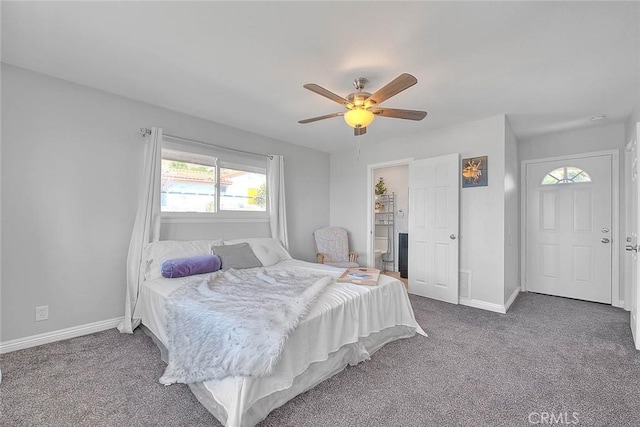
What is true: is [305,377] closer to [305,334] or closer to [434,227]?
[305,334]

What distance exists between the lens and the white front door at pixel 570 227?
3.81 meters

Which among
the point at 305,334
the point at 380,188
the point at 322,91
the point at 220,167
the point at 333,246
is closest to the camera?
the point at 305,334

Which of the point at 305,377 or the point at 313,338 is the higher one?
the point at 313,338

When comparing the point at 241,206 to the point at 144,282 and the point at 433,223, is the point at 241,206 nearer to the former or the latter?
the point at 144,282

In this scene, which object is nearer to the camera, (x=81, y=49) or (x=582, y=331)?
(x=81, y=49)

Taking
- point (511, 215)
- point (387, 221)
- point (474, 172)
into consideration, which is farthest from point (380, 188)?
point (511, 215)

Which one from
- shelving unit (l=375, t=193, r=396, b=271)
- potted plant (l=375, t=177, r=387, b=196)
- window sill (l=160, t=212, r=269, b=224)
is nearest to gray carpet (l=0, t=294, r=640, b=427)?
window sill (l=160, t=212, r=269, b=224)

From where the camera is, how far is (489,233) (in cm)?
353

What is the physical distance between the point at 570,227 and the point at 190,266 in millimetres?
5071

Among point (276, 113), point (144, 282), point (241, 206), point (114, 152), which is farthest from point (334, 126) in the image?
point (144, 282)

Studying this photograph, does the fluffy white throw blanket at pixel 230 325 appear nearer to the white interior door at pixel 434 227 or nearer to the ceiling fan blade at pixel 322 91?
the ceiling fan blade at pixel 322 91

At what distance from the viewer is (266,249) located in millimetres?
3668

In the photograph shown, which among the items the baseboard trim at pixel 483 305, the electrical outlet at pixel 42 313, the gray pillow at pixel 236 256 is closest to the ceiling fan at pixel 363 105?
the gray pillow at pixel 236 256

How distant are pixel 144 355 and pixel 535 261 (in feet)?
17.1
